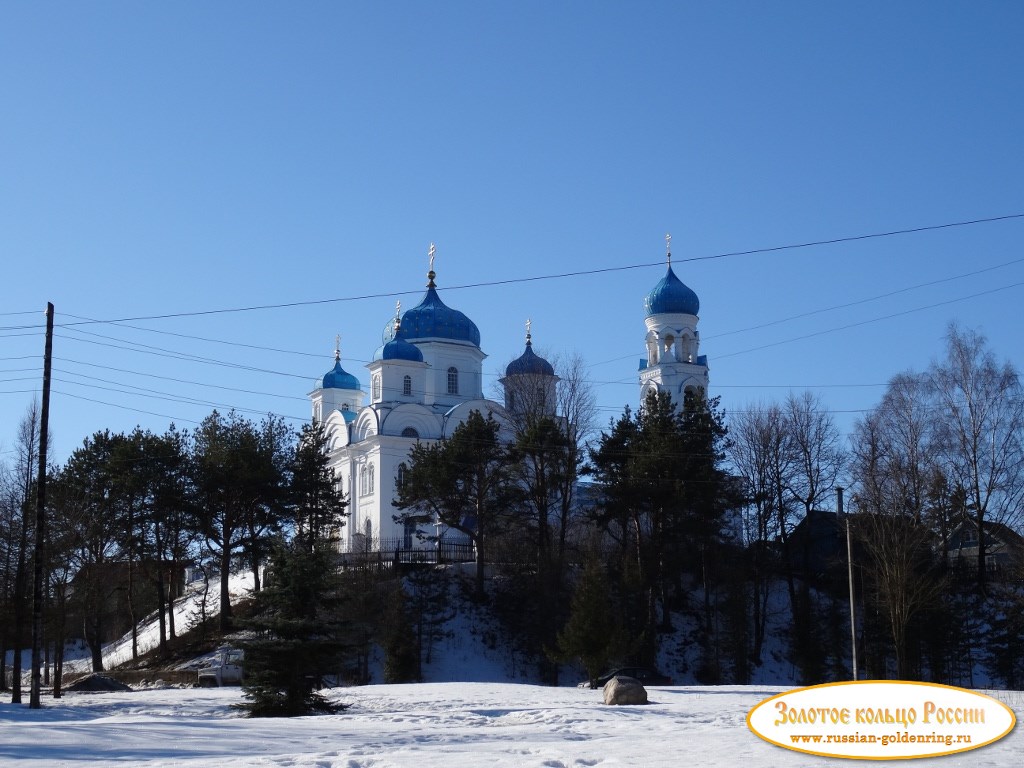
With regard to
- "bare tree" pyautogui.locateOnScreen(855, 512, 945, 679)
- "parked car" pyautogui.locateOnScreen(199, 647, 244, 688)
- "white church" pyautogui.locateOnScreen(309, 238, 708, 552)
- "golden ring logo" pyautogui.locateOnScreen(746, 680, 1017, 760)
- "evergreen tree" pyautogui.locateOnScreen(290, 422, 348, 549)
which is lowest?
"parked car" pyautogui.locateOnScreen(199, 647, 244, 688)

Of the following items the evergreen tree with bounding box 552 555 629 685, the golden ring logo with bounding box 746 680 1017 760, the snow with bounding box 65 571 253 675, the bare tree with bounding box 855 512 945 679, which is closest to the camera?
the golden ring logo with bounding box 746 680 1017 760

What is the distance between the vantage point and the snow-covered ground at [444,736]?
461 inches

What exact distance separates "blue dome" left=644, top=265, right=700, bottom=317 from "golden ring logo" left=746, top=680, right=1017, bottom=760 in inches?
1763

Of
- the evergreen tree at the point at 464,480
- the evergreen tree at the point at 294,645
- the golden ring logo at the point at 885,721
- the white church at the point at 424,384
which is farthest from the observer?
the white church at the point at 424,384

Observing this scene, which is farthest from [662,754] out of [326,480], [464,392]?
[464,392]

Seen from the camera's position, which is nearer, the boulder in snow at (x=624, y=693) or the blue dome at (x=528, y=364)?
the boulder in snow at (x=624, y=693)

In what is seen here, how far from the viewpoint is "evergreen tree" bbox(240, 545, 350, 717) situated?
20578 mm

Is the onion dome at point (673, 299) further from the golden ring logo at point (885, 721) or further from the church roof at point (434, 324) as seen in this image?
the golden ring logo at point (885, 721)

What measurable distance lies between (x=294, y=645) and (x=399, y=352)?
37077 mm

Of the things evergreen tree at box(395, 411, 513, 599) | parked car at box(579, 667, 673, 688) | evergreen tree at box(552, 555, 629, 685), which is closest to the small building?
parked car at box(579, 667, 673, 688)

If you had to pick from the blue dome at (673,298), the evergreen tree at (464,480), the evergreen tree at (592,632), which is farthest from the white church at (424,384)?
the evergreen tree at (592,632)

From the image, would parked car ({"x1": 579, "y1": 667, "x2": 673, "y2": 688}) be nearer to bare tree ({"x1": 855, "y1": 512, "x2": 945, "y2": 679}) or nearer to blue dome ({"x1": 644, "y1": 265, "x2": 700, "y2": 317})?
bare tree ({"x1": 855, "y1": 512, "x2": 945, "y2": 679})

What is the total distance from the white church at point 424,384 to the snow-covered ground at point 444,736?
2974cm

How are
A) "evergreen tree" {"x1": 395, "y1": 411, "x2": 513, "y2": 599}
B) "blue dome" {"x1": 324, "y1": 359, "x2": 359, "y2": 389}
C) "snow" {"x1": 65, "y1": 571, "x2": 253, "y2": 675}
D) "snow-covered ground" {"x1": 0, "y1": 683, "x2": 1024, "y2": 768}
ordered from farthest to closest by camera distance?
"blue dome" {"x1": 324, "y1": 359, "x2": 359, "y2": 389}, "snow" {"x1": 65, "y1": 571, "x2": 253, "y2": 675}, "evergreen tree" {"x1": 395, "y1": 411, "x2": 513, "y2": 599}, "snow-covered ground" {"x1": 0, "y1": 683, "x2": 1024, "y2": 768}
